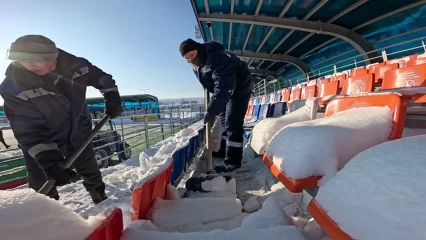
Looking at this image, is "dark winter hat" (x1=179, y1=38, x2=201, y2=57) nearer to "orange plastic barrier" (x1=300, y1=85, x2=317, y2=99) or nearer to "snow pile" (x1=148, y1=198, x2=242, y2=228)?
"snow pile" (x1=148, y1=198, x2=242, y2=228)

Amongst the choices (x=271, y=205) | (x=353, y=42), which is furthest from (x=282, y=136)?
(x=353, y=42)

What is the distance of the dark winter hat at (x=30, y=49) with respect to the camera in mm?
1681

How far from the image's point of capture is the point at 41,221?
727mm

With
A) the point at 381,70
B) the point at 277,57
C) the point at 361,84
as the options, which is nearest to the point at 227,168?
the point at 361,84

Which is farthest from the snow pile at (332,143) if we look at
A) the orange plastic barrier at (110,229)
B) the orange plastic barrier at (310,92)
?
the orange plastic barrier at (310,92)

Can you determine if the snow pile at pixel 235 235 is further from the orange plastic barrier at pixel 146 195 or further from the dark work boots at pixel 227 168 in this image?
the dark work boots at pixel 227 168

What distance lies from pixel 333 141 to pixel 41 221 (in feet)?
4.14

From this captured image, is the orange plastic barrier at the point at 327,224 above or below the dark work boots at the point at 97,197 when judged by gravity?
above

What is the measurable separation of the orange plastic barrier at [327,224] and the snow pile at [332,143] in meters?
0.28

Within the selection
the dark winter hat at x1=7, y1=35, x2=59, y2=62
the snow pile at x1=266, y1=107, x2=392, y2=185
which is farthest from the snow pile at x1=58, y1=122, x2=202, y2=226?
the dark winter hat at x1=7, y1=35, x2=59, y2=62

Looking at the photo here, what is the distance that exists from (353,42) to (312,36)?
2.19 metres

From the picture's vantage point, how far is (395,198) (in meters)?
0.68

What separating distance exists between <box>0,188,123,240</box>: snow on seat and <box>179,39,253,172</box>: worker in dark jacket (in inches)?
68.8

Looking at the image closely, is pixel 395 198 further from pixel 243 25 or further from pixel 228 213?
pixel 243 25
